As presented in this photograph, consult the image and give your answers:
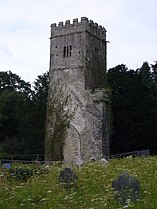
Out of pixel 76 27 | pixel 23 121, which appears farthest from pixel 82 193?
pixel 23 121

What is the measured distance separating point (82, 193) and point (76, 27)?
25301mm

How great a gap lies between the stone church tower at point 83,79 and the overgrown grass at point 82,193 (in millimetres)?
18141

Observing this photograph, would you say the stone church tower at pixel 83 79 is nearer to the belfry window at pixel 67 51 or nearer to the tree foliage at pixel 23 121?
the belfry window at pixel 67 51

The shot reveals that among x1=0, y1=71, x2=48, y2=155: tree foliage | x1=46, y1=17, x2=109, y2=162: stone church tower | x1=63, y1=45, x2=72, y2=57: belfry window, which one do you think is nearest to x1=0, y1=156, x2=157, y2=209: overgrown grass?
x1=46, y1=17, x2=109, y2=162: stone church tower

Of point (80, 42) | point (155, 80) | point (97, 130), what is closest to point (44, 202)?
point (97, 130)

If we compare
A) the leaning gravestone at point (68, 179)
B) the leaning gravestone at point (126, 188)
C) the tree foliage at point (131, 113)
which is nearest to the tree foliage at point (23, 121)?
the tree foliage at point (131, 113)

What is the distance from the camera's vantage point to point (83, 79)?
33094mm

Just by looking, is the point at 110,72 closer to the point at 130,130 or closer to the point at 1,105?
the point at 130,130

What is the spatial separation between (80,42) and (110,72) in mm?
11884

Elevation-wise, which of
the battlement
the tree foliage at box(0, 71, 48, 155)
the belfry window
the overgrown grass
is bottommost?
the overgrown grass

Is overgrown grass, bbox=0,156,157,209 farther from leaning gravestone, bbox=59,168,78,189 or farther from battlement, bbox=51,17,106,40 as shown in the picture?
battlement, bbox=51,17,106,40

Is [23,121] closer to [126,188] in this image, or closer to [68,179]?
[68,179]

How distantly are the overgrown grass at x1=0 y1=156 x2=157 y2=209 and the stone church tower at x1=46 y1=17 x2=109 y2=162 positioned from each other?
18141mm

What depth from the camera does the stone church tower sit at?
31.9 m
